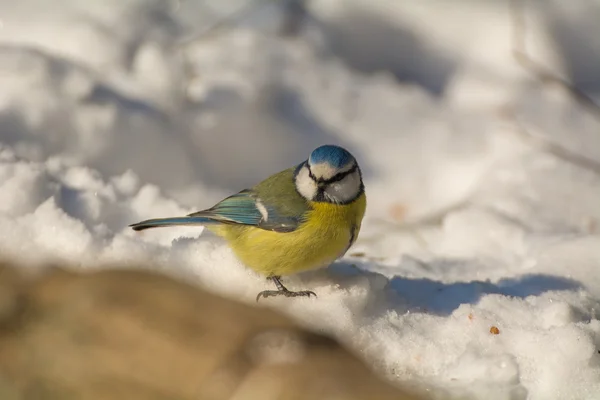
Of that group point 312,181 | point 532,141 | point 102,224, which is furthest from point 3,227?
point 532,141

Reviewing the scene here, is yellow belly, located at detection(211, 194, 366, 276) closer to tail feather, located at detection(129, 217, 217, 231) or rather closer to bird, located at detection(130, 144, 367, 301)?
bird, located at detection(130, 144, 367, 301)

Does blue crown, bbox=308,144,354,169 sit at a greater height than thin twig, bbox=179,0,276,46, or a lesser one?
lesser

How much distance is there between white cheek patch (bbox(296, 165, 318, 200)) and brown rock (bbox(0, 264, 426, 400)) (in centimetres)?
48

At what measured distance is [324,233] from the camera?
88.9 inches

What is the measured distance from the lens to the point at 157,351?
70.7 inches

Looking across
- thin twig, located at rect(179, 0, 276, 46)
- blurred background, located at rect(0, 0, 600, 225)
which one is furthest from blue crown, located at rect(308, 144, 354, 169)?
thin twig, located at rect(179, 0, 276, 46)

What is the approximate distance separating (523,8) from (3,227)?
318cm

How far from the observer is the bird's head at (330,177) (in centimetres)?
232

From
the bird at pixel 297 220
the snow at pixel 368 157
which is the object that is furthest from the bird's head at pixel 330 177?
the snow at pixel 368 157

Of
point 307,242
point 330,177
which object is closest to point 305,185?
point 330,177

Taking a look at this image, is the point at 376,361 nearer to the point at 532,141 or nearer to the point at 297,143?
the point at 297,143

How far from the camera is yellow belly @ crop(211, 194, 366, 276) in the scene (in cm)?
226

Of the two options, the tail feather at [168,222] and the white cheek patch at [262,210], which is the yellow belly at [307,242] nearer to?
the white cheek patch at [262,210]

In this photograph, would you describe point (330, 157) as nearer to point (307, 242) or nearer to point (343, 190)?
point (343, 190)
